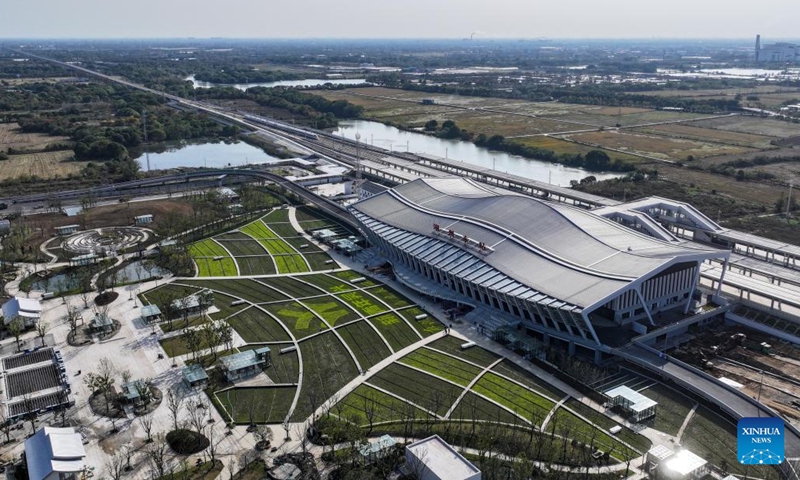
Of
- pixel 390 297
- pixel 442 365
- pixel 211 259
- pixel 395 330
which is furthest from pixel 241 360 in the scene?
pixel 211 259

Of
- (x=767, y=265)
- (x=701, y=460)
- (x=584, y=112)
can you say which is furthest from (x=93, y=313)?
(x=584, y=112)

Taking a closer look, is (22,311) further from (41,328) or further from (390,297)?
(390,297)

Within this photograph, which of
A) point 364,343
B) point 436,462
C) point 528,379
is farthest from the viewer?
point 364,343

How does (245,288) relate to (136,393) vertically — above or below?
above

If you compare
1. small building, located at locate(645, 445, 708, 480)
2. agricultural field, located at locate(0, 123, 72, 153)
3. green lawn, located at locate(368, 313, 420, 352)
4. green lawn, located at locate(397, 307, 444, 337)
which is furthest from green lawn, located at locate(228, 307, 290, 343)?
agricultural field, located at locate(0, 123, 72, 153)

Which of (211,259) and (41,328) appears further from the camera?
(211,259)

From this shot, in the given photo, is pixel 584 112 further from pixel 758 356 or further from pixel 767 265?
pixel 758 356

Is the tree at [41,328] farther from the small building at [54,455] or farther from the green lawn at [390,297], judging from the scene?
the green lawn at [390,297]

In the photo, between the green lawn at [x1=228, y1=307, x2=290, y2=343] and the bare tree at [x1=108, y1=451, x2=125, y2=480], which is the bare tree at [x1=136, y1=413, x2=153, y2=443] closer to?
the bare tree at [x1=108, y1=451, x2=125, y2=480]
